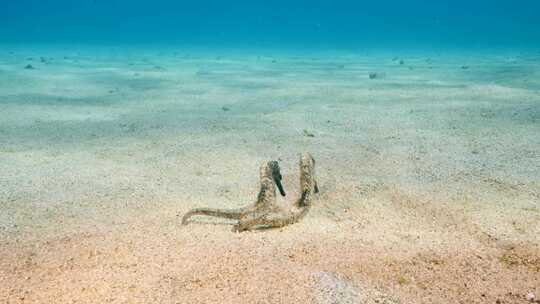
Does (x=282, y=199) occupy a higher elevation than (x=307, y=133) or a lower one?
lower

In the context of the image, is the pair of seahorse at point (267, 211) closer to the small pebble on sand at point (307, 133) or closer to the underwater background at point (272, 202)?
the underwater background at point (272, 202)

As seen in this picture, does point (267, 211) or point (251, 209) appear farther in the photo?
point (251, 209)

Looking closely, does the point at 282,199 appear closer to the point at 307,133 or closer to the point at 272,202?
the point at 272,202

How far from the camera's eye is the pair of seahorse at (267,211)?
507 cm

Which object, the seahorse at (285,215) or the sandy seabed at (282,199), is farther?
the seahorse at (285,215)

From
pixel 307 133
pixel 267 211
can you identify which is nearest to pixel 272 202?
pixel 267 211

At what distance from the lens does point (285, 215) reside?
521 cm

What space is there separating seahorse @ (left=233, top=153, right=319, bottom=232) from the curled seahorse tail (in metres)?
0.11

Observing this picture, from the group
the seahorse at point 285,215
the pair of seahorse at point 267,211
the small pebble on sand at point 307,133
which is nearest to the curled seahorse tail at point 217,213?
the pair of seahorse at point 267,211

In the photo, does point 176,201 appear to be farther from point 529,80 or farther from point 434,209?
point 529,80

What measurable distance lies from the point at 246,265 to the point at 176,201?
213 centimetres

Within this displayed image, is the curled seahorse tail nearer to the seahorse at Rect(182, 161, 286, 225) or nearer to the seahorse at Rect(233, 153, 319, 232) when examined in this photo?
the seahorse at Rect(182, 161, 286, 225)

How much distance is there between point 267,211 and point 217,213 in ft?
2.07

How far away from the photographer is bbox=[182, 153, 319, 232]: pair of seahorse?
16.6 ft
